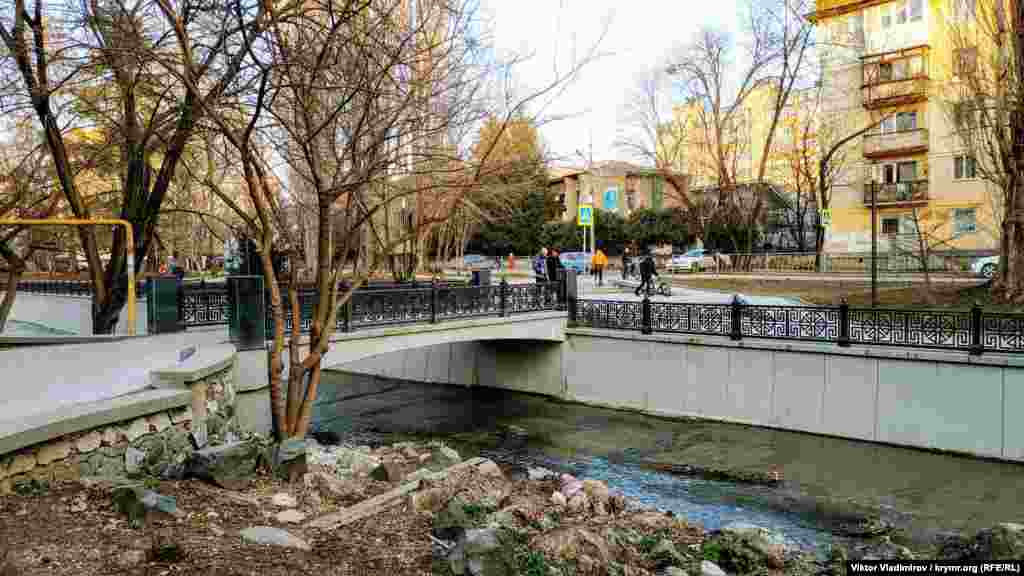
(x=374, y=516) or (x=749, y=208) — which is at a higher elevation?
(x=749, y=208)

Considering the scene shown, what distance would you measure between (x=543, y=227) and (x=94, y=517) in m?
47.2

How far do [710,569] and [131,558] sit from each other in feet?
13.9

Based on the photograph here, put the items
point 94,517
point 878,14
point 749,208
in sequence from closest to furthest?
1. point 94,517
2. point 878,14
3. point 749,208

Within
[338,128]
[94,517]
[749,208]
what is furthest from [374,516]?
[749,208]

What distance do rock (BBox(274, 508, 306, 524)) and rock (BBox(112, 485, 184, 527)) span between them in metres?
0.71

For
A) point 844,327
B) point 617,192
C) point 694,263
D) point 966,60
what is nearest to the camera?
point 844,327

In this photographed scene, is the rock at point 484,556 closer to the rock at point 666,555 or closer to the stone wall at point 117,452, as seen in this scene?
the rock at point 666,555

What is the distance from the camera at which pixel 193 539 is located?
15.8 feet

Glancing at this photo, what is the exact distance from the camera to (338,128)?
8477 millimetres

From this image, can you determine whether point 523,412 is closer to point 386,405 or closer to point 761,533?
point 386,405

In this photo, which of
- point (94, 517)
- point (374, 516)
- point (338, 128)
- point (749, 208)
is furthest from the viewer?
point (749, 208)

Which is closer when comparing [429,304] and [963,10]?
[429,304]

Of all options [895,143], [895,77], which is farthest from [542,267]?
[895,77]

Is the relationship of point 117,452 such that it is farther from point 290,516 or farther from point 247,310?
point 247,310
